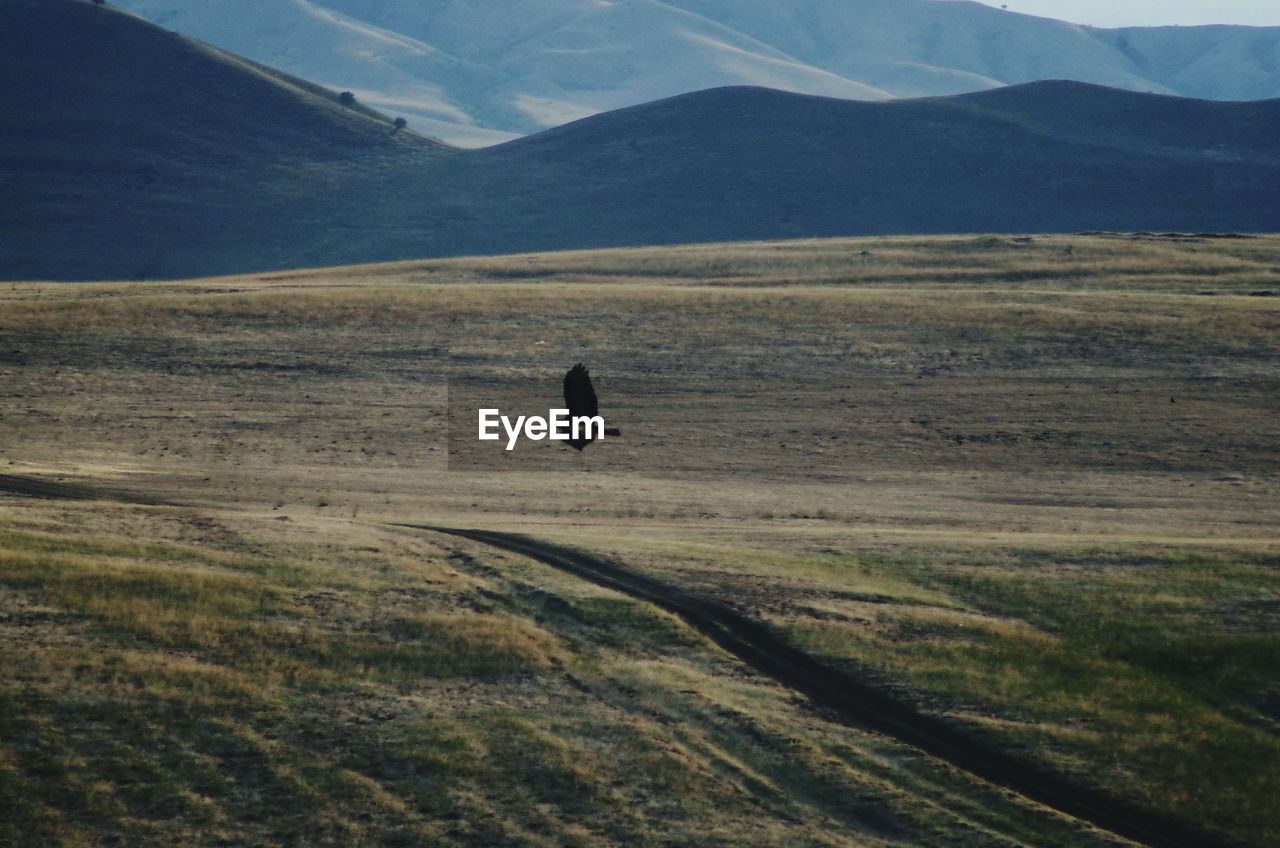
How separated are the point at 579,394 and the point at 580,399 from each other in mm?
873

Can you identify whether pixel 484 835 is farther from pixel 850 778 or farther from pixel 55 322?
pixel 55 322

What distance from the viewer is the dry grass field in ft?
63.0

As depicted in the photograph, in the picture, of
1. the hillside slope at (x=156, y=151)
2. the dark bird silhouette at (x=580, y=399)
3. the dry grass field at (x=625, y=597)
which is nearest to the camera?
the dry grass field at (x=625, y=597)

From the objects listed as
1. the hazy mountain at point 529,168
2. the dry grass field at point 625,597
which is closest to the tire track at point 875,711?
the dry grass field at point 625,597

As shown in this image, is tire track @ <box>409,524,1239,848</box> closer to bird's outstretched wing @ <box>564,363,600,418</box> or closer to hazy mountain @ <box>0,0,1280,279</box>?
bird's outstretched wing @ <box>564,363,600,418</box>

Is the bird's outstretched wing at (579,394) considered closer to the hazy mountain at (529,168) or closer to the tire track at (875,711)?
the tire track at (875,711)

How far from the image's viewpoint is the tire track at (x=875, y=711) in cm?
1928

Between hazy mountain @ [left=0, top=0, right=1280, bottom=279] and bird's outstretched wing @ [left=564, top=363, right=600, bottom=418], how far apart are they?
95.0 meters

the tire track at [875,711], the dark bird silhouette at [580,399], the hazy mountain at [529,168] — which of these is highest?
the hazy mountain at [529,168]

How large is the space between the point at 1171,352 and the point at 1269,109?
14326 centimetres

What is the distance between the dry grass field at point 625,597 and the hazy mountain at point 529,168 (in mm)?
97490

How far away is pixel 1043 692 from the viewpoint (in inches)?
870

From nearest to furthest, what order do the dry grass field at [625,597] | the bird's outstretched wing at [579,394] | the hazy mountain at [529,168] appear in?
the dry grass field at [625,597] < the bird's outstretched wing at [579,394] < the hazy mountain at [529,168]

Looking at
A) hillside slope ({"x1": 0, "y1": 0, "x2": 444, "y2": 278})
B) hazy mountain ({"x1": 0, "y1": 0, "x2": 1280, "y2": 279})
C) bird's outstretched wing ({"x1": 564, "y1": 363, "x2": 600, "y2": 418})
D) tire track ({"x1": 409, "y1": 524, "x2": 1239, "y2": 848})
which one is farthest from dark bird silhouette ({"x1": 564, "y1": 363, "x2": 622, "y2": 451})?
hillside slope ({"x1": 0, "y1": 0, "x2": 444, "y2": 278})
